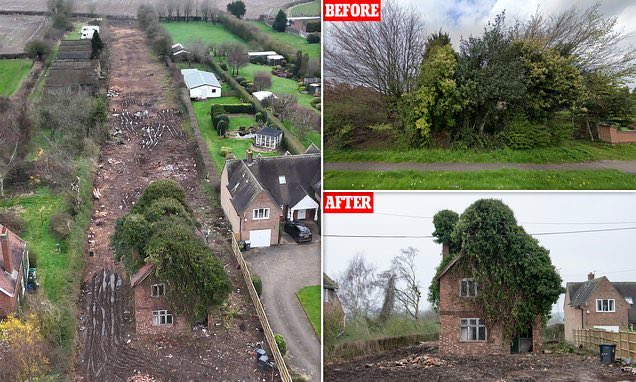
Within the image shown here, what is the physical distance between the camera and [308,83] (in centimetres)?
2367

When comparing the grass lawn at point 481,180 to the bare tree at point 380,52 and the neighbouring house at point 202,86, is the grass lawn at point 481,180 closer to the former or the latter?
the bare tree at point 380,52

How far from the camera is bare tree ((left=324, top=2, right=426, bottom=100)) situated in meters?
7.27

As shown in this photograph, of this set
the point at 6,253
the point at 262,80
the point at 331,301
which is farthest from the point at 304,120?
the point at 331,301

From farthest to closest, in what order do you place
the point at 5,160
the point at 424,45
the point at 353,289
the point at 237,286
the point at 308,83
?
the point at 308,83 → the point at 5,160 → the point at 237,286 → the point at 424,45 → the point at 353,289

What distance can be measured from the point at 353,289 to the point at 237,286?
6.66 metres

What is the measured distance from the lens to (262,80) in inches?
1007

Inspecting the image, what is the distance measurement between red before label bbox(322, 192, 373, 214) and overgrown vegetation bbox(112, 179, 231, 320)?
5.18 meters

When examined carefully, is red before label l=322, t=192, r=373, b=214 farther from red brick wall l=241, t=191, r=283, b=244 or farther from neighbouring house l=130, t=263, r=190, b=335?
red brick wall l=241, t=191, r=283, b=244

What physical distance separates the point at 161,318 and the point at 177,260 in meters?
1.11

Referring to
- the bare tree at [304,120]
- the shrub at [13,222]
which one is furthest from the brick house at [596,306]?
the bare tree at [304,120]

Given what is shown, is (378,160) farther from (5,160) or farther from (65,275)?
(5,160)

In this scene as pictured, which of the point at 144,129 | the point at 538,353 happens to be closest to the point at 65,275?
the point at 538,353

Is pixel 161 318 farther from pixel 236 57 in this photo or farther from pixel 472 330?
pixel 236 57

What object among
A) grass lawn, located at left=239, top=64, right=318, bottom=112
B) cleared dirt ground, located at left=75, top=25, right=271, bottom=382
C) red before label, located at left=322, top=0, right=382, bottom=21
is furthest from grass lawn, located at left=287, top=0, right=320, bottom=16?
red before label, located at left=322, top=0, right=382, bottom=21
